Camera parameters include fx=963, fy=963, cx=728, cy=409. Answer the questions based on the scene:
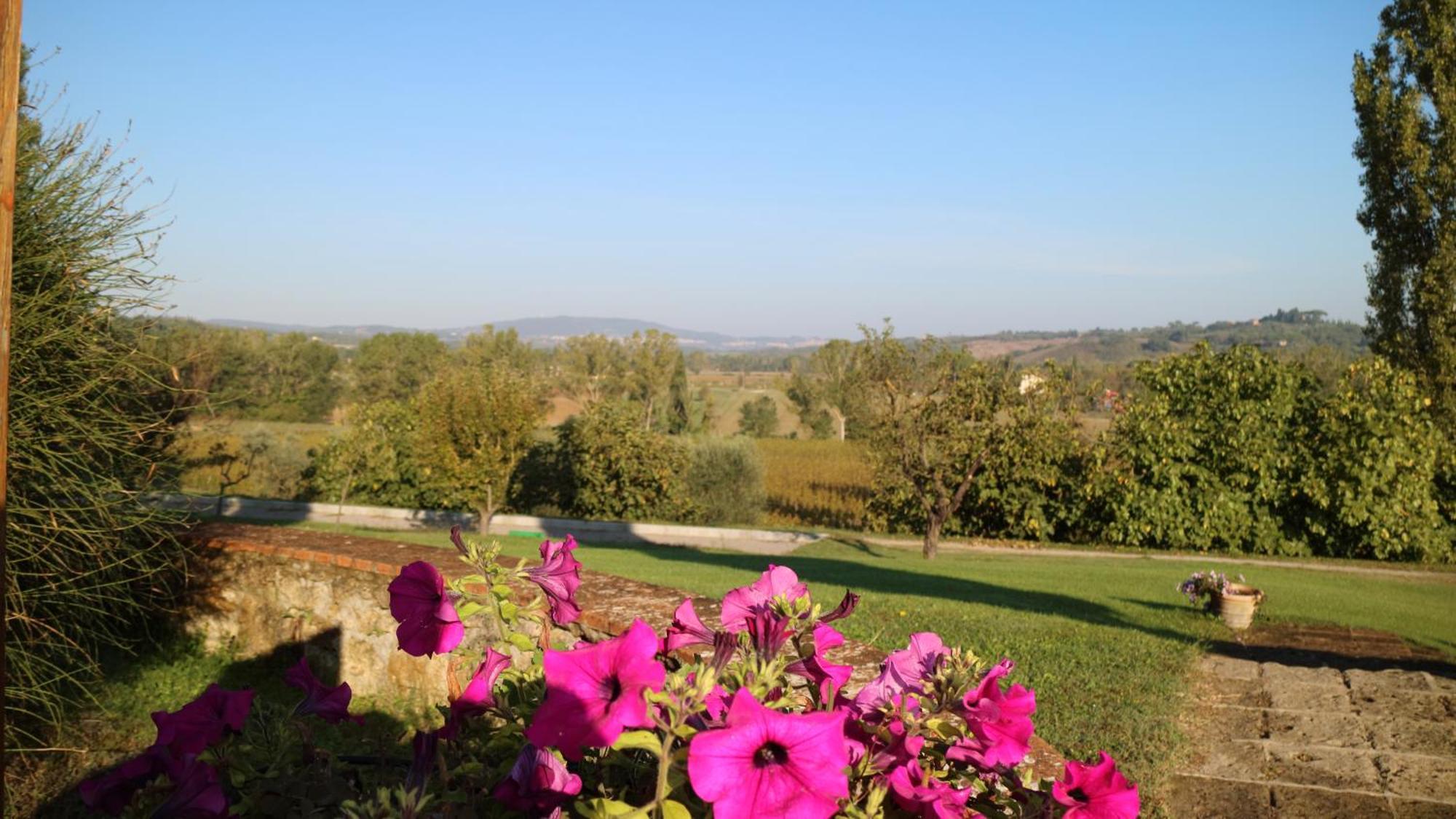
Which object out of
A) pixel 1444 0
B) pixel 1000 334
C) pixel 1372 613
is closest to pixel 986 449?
pixel 1372 613

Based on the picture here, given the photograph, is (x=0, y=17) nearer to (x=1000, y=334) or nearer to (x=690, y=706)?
(x=690, y=706)

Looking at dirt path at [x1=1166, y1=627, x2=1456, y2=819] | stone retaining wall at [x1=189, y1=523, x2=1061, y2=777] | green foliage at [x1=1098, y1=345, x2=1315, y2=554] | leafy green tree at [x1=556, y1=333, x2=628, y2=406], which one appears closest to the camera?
dirt path at [x1=1166, y1=627, x2=1456, y2=819]

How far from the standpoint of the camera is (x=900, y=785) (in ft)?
3.47

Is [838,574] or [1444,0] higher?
[1444,0]

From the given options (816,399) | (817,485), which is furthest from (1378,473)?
(816,399)

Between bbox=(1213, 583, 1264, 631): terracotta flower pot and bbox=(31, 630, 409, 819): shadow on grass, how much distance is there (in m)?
6.35

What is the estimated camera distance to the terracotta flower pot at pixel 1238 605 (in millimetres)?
7641

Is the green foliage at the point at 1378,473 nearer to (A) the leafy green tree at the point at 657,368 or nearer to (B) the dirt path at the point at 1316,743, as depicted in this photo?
(B) the dirt path at the point at 1316,743

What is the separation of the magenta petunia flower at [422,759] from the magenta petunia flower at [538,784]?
0.08 meters

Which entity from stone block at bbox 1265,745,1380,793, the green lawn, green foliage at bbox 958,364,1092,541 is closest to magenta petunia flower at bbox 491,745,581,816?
the green lawn

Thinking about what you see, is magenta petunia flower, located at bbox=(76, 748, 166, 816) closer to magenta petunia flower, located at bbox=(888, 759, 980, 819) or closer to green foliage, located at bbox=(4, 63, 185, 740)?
magenta petunia flower, located at bbox=(888, 759, 980, 819)

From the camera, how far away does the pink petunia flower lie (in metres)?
1.30

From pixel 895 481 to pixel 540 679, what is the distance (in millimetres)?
14643

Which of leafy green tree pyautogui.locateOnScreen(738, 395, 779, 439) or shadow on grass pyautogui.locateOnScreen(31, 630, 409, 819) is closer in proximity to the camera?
shadow on grass pyautogui.locateOnScreen(31, 630, 409, 819)
